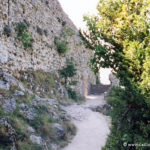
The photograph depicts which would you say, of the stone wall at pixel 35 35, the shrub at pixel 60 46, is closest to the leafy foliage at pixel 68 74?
the stone wall at pixel 35 35

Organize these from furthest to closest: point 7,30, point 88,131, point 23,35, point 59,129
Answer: point 23,35 < point 88,131 < point 7,30 < point 59,129

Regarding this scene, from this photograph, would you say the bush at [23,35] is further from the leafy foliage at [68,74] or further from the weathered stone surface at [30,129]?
the weathered stone surface at [30,129]

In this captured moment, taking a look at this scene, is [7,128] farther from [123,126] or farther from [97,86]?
[97,86]

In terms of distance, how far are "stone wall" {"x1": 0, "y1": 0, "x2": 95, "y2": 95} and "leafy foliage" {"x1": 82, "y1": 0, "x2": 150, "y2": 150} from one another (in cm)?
117

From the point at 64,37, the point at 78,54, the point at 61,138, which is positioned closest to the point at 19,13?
the point at 64,37

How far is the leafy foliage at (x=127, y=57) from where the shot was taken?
415 centimetres

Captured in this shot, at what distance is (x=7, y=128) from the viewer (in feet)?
15.5

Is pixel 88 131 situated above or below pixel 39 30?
below

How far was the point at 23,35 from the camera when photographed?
9016 millimetres

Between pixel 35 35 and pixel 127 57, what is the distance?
7606 mm

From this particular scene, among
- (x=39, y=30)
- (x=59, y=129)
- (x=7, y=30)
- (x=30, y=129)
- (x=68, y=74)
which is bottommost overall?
(x=59, y=129)

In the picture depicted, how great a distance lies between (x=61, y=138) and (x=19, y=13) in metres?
6.90

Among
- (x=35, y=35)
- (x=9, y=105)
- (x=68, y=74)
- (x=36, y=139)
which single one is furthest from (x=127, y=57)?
(x=68, y=74)

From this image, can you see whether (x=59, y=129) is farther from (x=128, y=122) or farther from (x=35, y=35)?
(x=35, y=35)
